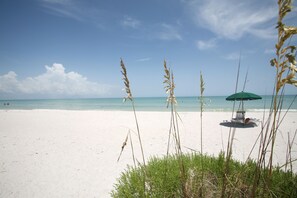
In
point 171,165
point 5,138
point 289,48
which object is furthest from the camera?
point 5,138

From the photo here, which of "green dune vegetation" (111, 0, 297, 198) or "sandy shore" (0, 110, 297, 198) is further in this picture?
"sandy shore" (0, 110, 297, 198)

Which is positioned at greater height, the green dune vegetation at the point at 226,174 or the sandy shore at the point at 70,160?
the green dune vegetation at the point at 226,174

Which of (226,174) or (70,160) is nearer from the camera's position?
(226,174)

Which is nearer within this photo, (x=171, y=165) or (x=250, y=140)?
(x=171, y=165)

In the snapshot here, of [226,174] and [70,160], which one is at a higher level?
[226,174]

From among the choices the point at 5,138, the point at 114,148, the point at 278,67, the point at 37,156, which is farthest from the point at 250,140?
the point at 5,138

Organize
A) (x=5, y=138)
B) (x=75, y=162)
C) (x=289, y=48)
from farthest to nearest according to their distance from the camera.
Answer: (x=5, y=138)
(x=75, y=162)
(x=289, y=48)

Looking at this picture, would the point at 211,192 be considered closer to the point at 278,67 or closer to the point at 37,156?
the point at 278,67

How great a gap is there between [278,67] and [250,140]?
853cm

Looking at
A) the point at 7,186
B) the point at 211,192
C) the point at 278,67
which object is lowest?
the point at 7,186

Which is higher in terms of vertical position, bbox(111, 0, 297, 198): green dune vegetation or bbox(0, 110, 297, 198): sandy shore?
bbox(111, 0, 297, 198): green dune vegetation

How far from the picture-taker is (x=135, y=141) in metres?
8.61

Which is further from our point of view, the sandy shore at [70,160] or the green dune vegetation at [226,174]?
the sandy shore at [70,160]

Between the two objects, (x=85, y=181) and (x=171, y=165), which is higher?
(x=171, y=165)
